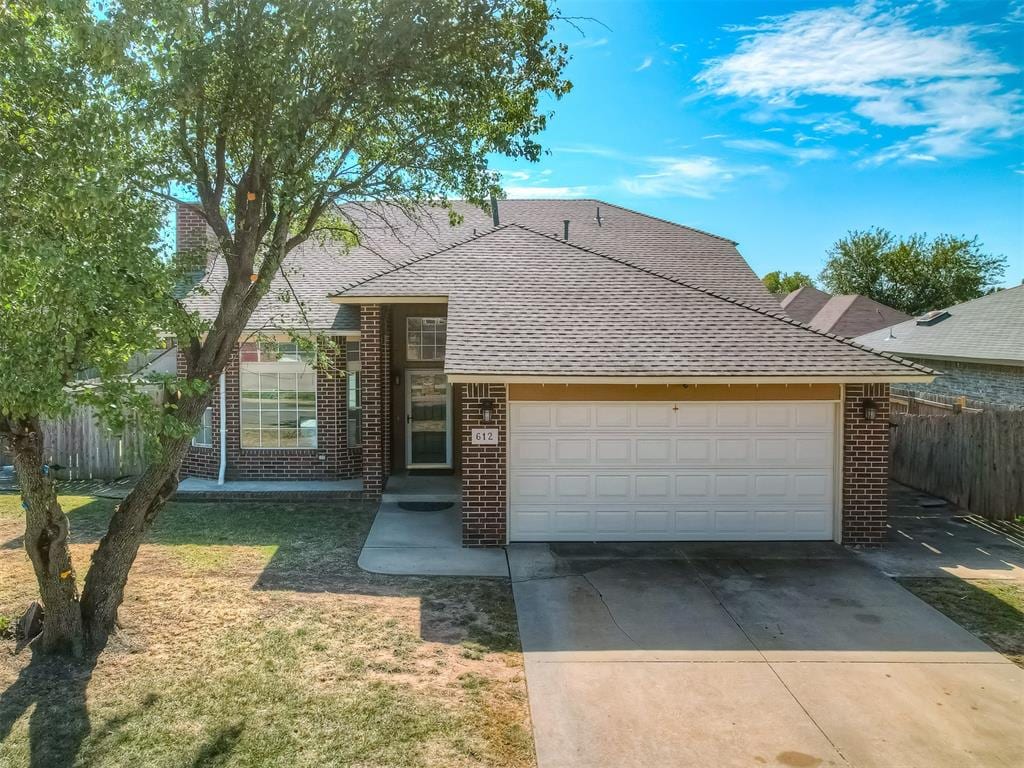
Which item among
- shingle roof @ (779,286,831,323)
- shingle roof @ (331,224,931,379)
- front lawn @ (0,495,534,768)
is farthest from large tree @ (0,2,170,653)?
shingle roof @ (779,286,831,323)

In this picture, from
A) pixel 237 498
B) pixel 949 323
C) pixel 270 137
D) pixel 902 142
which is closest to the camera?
pixel 270 137

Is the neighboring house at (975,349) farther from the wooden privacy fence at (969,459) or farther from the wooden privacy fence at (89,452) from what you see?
the wooden privacy fence at (89,452)

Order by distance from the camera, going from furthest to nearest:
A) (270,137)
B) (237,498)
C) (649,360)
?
(237,498) < (649,360) < (270,137)

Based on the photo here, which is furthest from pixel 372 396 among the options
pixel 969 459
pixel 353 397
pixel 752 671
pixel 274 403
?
pixel 969 459

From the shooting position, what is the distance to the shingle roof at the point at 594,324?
33.2 ft

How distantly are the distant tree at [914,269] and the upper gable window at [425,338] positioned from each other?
46778mm

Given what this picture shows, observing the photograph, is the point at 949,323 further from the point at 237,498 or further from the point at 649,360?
the point at 237,498

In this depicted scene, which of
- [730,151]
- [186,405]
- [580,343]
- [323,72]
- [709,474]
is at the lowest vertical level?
[709,474]

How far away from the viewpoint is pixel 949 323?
22391 millimetres

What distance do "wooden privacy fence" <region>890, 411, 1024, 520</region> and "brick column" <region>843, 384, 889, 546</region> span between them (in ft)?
10.1

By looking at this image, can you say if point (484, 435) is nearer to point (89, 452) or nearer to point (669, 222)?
point (89, 452)

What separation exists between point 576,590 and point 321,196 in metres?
5.27

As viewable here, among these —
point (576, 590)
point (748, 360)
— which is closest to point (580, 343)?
point (748, 360)

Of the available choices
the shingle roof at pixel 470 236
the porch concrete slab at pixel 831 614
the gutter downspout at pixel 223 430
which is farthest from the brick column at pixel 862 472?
the gutter downspout at pixel 223 430
